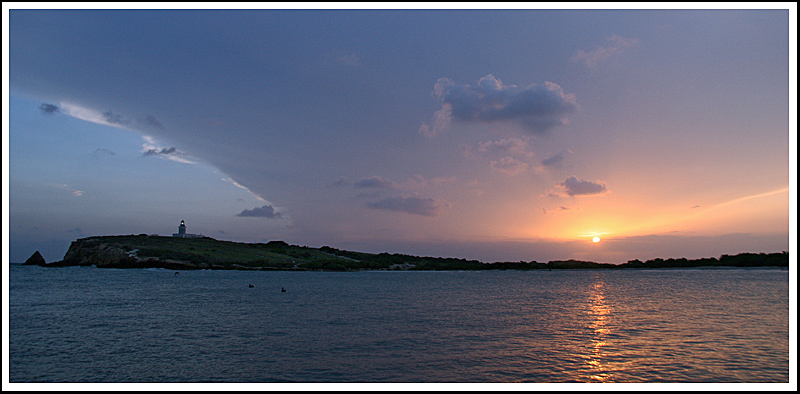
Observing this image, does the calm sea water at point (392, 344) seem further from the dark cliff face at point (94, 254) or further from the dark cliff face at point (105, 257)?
the dark cliff face at point (94, 254)

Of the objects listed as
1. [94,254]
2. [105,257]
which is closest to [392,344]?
[105,257]

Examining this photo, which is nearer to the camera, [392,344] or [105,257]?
[392,344]

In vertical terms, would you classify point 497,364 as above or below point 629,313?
above

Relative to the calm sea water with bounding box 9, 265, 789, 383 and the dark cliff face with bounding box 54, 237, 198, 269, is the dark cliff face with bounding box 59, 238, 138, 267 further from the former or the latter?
the calm sea water with bounding box 9, 265, 789, 383

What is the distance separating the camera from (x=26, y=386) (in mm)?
15352

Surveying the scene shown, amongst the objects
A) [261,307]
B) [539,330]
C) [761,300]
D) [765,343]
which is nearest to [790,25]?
[765,343]

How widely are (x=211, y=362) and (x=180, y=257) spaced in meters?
157

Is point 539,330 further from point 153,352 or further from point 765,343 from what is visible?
point 153,352

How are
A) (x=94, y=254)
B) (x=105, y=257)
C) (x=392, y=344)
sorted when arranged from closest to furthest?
1. (x=392, y=344)
2. (x=105, y=257)
3. (x=94, y=254)

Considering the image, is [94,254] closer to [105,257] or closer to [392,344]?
[105,257]

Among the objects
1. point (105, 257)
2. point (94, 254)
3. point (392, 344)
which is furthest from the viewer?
point (94, 254)

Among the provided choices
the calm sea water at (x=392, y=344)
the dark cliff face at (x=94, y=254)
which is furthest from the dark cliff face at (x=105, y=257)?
the calm sea water at (x=392, y=344)

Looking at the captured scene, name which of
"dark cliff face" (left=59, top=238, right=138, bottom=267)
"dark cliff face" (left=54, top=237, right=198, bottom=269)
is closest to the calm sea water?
"dark cliff face" (left=54, top=237, right=198, bottom=269)

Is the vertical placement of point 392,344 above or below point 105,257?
above
